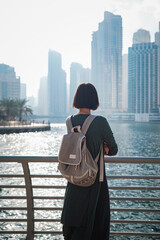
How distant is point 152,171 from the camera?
19.3m

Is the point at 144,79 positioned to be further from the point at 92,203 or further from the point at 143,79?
the point at 92,203

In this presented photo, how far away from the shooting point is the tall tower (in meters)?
177

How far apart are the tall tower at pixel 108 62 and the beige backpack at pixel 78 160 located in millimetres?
166936

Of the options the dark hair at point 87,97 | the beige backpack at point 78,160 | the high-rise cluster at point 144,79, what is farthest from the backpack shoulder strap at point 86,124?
the high-rise cluster at point 144,79

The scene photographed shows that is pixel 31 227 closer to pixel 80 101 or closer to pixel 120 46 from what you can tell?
pixel 80 101

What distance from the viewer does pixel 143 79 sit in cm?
15762

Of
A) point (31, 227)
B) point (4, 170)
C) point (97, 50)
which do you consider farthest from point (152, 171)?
point (97, 50)

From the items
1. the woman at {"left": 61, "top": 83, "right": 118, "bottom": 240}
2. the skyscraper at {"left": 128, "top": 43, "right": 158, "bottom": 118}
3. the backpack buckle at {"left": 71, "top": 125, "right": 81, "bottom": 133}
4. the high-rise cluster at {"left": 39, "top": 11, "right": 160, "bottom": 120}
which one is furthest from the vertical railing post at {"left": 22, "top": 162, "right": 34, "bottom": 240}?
the skyscraper at {"left": 128, "top": 43, "right": 158, "bottom": 118}

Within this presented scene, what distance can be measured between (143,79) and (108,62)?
34.4 metres

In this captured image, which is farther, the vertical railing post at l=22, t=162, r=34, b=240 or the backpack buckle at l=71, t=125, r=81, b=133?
the vertical railing post at l=22, t=162, r=34, b=240

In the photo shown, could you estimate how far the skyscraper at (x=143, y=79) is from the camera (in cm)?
15338

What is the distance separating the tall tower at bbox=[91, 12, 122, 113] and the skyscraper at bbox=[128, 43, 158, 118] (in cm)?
1636

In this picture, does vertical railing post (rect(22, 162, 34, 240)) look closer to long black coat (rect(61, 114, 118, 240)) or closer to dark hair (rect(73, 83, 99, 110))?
long black coat (rect(61, 114, 118, 240))

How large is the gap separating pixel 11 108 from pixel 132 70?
364ft
